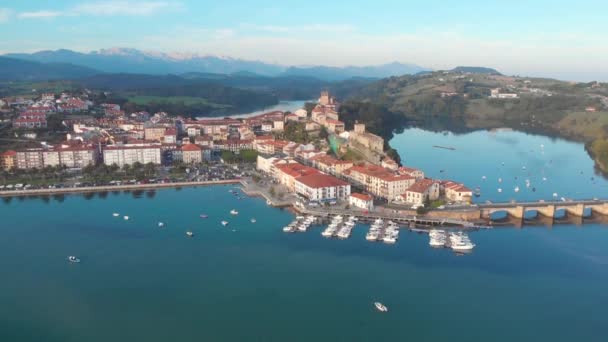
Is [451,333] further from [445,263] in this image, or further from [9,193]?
[9,193]

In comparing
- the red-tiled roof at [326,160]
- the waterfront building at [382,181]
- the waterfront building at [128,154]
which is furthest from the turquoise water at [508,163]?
the waterfront building at [128,154]

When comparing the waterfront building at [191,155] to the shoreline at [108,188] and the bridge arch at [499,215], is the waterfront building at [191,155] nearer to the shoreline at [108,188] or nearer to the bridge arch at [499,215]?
the shoreline at [108,188]

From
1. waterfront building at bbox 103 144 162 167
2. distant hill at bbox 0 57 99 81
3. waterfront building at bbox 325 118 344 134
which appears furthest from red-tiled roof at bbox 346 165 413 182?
distant hill at bbox 0 57 99 81

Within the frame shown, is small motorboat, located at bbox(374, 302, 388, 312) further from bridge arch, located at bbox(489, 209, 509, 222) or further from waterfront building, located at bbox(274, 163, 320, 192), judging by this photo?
waterfront building, located at bbox(274, 163, 320, 192)

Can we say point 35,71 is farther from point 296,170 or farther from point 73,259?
point 73,259

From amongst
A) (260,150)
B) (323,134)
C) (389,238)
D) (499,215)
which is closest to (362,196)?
(389,238)
